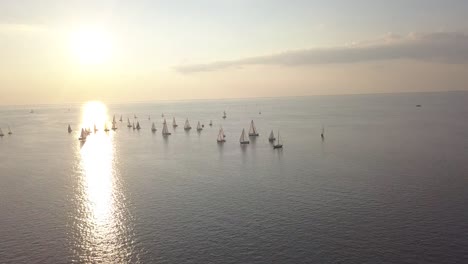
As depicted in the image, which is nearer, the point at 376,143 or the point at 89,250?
the point at 89,250

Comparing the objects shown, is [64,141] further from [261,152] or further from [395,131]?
[395,131]

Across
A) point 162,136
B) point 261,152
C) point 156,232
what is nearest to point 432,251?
point 156,232


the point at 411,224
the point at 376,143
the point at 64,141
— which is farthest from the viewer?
the point at 64,141

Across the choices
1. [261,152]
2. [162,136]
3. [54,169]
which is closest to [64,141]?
[162,136]

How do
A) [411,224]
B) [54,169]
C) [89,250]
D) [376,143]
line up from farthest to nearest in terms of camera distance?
[376,143] → [54,169] → [411,224] → [89,250]

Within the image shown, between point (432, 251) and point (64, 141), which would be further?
point (64, 141)

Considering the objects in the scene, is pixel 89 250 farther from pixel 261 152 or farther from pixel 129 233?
pixel 261 152

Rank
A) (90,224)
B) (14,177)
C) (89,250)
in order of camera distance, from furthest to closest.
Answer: (14,177) < (90,224) < (89,250)

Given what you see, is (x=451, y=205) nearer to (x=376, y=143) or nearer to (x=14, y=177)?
(x=376, y=143)
